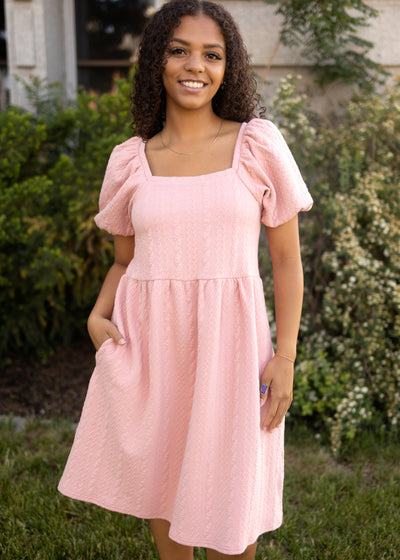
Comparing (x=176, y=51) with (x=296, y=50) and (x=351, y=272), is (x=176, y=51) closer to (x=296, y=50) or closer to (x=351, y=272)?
(x=351, y=272)

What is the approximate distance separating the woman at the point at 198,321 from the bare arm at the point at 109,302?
14 mm

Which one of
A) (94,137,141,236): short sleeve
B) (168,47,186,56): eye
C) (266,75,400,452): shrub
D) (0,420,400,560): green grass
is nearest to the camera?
(168,47,186,56): eye

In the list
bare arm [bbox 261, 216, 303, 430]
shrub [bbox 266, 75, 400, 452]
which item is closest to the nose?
bare arm [bbox 261, 216, 303, 430]

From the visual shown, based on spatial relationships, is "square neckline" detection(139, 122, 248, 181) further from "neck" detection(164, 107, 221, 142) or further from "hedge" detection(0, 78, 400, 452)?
"hedge" detection(0, 78, 400, 452)

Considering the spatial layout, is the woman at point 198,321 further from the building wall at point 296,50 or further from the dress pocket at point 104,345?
the building wall at point 296,50

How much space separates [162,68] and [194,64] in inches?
5.5

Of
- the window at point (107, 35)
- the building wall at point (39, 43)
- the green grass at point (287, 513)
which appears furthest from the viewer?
the window at point (107, 35)

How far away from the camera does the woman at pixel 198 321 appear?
158cm

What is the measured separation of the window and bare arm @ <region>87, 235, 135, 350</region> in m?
3.22

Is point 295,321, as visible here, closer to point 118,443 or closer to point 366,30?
point 118,443

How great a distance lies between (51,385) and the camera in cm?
393

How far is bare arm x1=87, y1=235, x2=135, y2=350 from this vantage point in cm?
180

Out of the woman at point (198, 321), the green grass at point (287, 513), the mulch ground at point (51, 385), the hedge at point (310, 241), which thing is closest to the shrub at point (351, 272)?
the hedge at point (310, 241)

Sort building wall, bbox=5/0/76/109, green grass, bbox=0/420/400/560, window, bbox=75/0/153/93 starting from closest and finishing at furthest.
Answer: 1. green grass, bbox=0/420/400/560
2. building wall, bbox=5/0/76/109
3. window, bbox=75/0/153/93
